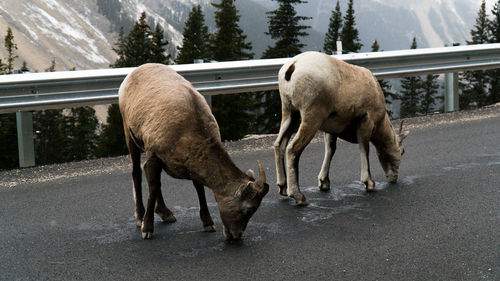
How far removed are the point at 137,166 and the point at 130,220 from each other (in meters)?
0.55

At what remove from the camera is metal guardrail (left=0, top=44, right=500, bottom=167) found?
329 inches

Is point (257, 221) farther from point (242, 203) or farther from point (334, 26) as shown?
point (334, 26)

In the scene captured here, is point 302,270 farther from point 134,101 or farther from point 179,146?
point 134,101

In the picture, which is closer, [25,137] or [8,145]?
[25,137]

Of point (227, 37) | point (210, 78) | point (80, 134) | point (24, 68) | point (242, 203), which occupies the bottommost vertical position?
point (80, 134)

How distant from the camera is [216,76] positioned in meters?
9.83

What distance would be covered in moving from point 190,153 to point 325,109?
1.93 meters

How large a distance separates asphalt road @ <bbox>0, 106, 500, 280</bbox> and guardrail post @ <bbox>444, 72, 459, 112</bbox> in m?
4.14

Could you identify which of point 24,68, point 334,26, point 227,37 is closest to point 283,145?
point 24,68

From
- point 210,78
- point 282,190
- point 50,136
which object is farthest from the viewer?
point 50,136

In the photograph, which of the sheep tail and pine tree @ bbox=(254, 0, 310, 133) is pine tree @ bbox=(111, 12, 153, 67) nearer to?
pine tree @ bbox=(254, 0, 310, 133)

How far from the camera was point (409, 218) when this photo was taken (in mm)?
5754

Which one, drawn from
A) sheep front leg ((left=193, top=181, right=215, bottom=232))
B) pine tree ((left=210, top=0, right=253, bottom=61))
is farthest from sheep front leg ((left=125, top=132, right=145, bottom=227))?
pine tree ((left=210, top=0, right=253, bottom=61))

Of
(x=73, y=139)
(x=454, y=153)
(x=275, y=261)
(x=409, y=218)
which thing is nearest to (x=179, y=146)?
(x=275, y=261)
